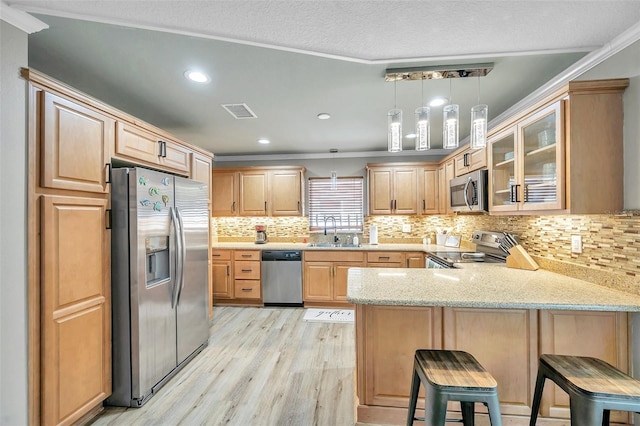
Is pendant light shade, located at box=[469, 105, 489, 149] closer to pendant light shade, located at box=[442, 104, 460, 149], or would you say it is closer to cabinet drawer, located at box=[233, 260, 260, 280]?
pendant light shade, located at box=[442, 104, 460, 149]

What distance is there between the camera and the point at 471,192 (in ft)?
9.89

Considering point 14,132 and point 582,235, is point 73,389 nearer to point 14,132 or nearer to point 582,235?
point 14,132

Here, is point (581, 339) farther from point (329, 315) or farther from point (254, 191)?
point (254, 191)

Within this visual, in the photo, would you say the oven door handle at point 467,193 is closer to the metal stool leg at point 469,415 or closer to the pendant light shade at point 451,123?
the pendant light shade at point 451,123

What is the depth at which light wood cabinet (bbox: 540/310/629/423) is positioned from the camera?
5.56 ft

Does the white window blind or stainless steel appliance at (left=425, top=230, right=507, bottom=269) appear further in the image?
the white window blind

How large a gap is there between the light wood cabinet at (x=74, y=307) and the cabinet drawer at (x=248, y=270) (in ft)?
7.67

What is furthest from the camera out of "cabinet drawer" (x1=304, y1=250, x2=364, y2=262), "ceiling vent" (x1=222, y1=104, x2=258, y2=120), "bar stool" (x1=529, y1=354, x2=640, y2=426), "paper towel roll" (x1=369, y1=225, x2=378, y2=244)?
"paper towel roll" (x1=369, y1=225, x2=378, y2=244)

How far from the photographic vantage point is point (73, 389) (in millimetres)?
1730

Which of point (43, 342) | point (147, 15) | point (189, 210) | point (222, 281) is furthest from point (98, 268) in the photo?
point (222, 281)

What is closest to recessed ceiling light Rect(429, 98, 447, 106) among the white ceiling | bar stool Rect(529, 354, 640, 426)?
the white ceiling

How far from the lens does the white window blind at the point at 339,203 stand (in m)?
4.96

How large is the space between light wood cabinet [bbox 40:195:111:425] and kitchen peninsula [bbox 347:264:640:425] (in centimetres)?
166

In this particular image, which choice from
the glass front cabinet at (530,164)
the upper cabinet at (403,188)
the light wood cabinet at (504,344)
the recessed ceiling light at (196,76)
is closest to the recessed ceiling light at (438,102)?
the glass front cabinet at (530,164)
